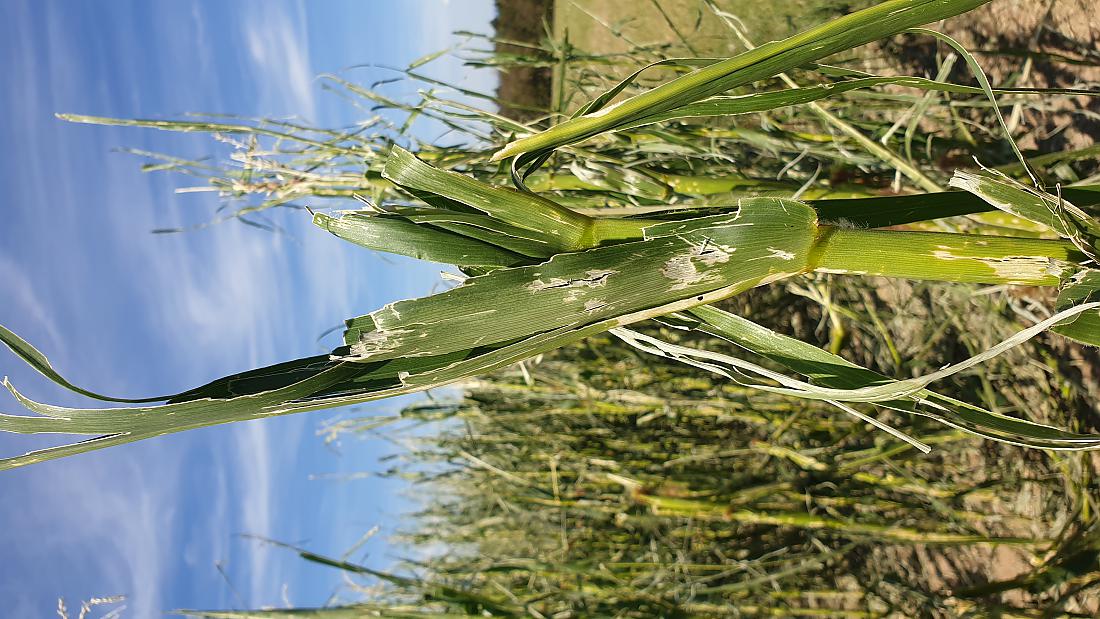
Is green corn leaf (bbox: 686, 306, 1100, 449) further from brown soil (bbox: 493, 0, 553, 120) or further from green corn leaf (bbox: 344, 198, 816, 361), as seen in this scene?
brown soil (bbox: 493, 0, 553, 120)

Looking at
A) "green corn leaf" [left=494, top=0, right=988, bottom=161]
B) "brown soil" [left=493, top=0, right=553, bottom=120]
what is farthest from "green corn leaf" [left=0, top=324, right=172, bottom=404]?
"brown soil" [left=493, top=0, right=553, bottom=120]

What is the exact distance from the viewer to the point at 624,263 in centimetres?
68

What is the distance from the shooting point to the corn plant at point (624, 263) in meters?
0.68

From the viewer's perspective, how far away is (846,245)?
0.71m

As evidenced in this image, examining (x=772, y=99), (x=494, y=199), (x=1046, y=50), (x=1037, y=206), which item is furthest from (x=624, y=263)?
(x=1046, y=50)

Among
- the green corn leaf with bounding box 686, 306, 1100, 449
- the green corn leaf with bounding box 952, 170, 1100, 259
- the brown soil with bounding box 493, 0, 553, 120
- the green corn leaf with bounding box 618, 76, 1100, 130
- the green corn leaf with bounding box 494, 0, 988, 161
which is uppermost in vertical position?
the brown soil with bounding box 493, 0, 553, 120

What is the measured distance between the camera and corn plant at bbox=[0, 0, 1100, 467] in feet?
2.22

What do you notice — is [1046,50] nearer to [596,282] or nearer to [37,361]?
[596,282]

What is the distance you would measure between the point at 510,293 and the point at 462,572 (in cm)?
161

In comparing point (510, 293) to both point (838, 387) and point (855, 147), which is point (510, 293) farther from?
point (855, 147)

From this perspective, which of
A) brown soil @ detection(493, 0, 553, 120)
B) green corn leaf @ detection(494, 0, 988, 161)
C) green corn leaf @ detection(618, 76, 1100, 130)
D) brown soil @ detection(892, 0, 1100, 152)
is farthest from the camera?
brown soil @ detection(493, 0, 553, 120)

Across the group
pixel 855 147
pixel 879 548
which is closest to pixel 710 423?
pixel 879 548

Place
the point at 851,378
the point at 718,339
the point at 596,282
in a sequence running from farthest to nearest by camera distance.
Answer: the point at 718,339 → the point at 851,378 → the point at 596,282

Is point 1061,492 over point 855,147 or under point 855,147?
under
